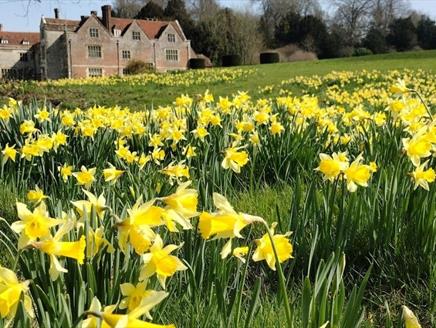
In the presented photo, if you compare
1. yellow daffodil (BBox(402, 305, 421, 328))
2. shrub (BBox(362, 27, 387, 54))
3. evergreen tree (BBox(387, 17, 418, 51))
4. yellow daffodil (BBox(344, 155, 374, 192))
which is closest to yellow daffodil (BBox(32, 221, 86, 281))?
yellow daffodil (BBox(402, 305, 421, 328))

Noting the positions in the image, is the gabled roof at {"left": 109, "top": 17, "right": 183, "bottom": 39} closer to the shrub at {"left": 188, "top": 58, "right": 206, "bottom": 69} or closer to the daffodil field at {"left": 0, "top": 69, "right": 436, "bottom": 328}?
the shrub at {"left": 188, "top": 58, "right": 206, "bottom": 69}

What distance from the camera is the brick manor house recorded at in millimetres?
46344

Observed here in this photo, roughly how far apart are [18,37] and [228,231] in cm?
6550

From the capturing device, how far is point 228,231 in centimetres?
103

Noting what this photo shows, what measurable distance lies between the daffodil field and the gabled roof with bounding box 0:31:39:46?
6114 centimetres

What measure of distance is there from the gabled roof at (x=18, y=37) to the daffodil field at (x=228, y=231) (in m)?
61.1

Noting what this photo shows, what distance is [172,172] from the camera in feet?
6.22

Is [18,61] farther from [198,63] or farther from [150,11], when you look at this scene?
[198,63]

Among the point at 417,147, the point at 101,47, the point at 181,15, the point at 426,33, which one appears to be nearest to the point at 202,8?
the point at 181,15

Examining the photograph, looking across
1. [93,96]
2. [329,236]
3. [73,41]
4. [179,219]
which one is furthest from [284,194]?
[73,41]

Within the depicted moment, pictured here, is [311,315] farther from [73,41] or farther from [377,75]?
[73,41]

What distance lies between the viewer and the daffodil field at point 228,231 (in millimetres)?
1027

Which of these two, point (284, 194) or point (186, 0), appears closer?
point (284, 194)

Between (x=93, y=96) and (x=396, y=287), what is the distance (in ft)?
40.5
